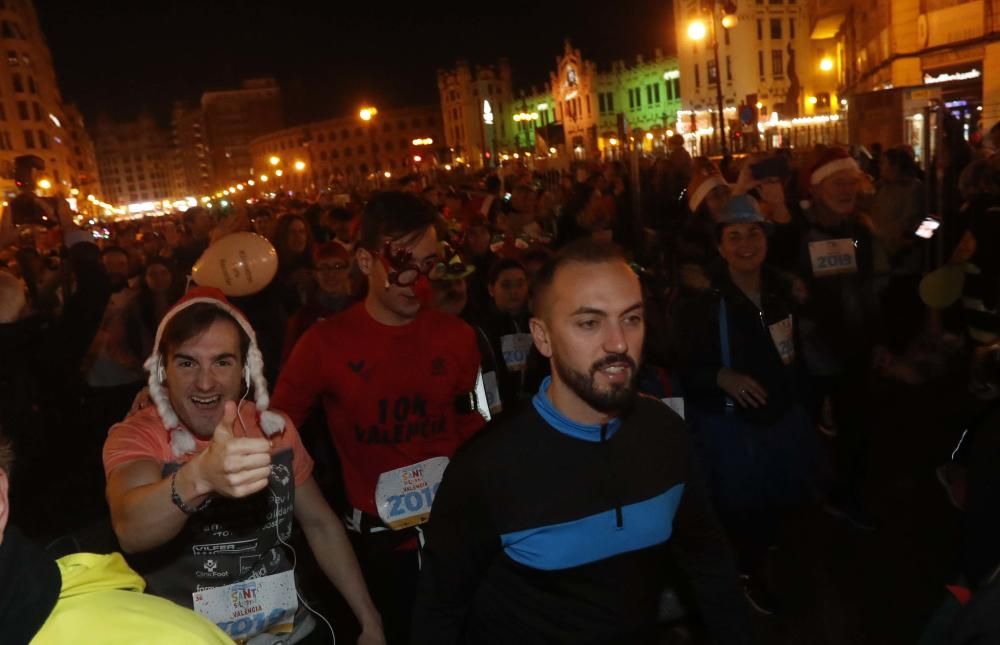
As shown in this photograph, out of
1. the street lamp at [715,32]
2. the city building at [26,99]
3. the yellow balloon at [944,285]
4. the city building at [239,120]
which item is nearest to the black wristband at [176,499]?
the yellow balloon at [944,285]

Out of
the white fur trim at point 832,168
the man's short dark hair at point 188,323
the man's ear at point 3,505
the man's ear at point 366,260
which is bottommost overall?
the man's ear at point 3,505

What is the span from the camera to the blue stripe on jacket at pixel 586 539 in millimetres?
2352

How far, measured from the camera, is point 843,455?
545 cm

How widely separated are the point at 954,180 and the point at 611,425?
8345 mm

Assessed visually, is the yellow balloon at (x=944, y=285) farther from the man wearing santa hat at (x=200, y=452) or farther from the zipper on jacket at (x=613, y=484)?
the man wearing santa hat at (x=200, y=452)

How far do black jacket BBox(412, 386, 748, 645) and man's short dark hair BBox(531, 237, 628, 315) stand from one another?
1.32 ft

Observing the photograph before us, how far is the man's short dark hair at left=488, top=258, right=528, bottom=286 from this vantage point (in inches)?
224

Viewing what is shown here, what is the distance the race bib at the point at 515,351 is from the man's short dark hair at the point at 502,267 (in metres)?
0.52

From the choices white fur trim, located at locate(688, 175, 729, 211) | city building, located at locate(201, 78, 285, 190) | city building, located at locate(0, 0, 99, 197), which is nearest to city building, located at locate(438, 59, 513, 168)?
city building, located at locate(201, 78, 285, 190)

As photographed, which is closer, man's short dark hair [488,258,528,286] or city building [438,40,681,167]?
man's short dark hair [488,258,528,286]

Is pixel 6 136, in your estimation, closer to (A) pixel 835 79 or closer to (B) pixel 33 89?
(B) pixel 33 89

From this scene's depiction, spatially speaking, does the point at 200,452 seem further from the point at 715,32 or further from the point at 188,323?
the point at 715,32

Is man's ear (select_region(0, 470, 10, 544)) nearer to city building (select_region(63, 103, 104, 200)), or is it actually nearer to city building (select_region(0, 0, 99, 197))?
city building (select_region(0, 0, 99, 197))

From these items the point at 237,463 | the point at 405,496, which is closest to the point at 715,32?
the point at 405,496
